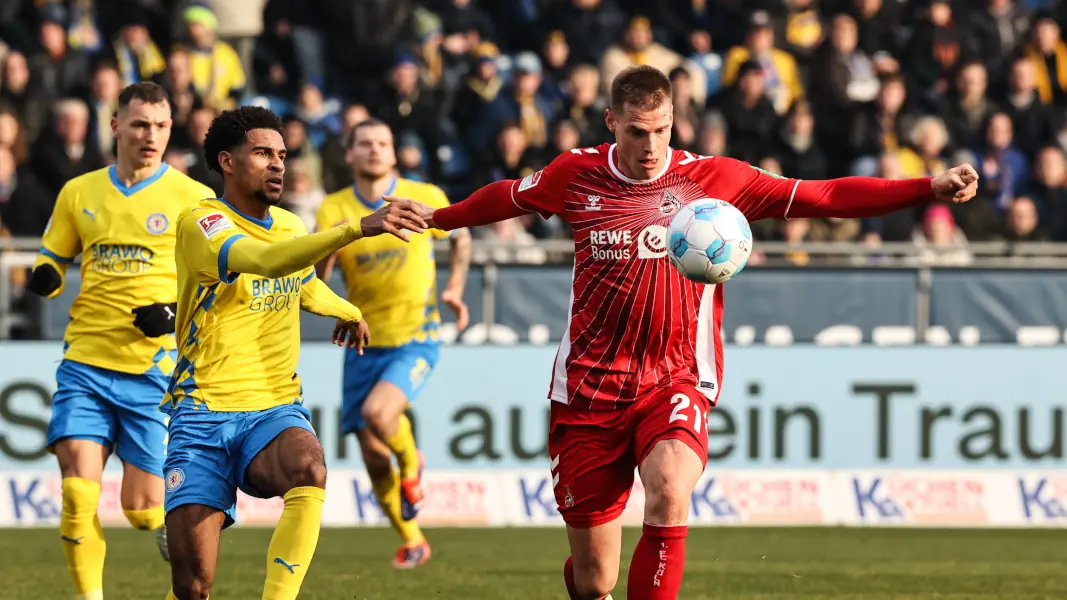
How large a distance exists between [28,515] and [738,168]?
7.50m

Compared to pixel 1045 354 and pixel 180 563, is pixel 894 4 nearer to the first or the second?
pixel 1045 354

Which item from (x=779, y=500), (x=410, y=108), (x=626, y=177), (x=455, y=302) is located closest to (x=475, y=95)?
(x=410, y=108)

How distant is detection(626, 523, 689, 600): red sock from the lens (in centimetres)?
660

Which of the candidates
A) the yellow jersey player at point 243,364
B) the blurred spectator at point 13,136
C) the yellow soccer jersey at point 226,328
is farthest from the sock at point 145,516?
the blurred spectator at point 13,136

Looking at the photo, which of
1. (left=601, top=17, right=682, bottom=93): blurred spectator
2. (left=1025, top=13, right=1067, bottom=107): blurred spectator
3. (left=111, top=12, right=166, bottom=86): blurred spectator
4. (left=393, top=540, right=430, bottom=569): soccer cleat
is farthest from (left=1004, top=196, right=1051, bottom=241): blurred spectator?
(left=111, top=12, right=166, bottom=86): blurred spectator

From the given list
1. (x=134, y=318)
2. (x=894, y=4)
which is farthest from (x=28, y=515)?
(x=894, y=4)

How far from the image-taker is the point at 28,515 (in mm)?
12641

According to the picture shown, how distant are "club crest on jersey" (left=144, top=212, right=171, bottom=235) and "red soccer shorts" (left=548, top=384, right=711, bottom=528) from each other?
8.53ft

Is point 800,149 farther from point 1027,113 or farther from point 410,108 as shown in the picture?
point 410,108

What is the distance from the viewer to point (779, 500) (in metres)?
13.0

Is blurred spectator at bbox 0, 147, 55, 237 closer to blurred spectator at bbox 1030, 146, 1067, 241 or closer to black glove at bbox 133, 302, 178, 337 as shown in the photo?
black glove at bbox 133, 302, 178, 337

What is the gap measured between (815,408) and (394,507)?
12.8 ft

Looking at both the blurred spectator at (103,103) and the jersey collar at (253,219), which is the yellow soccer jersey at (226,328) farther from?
→ the blurred spectator at (103,103)

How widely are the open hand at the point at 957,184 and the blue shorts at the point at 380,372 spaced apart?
4.71 meters
